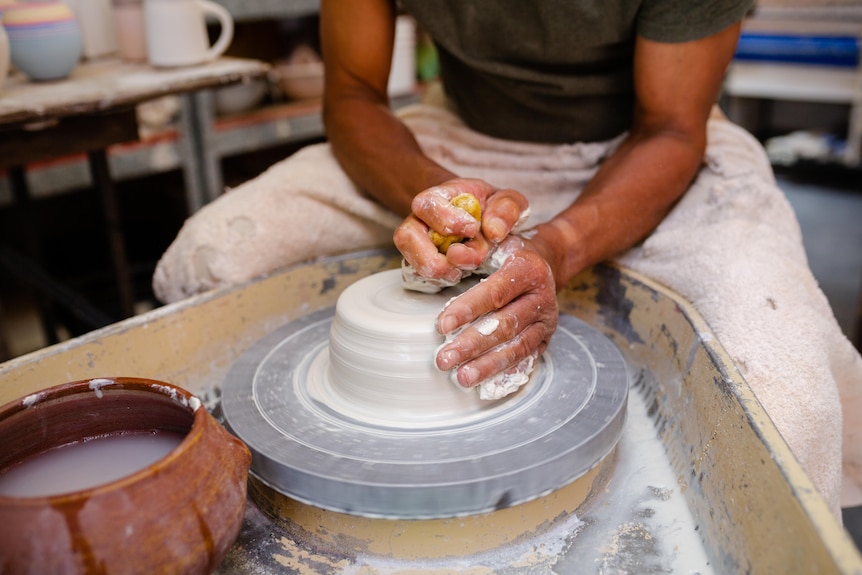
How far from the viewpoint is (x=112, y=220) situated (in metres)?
2.00

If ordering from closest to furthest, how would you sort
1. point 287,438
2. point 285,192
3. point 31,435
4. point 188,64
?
point 31,435
point 287,438
point 285,192
point 188,64

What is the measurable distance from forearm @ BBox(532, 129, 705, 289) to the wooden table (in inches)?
39.1

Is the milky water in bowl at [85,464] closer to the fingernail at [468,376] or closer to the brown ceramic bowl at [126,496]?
the brown ceramic bowl at [126,496]

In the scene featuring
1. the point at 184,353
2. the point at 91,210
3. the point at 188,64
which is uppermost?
the point at 188,64

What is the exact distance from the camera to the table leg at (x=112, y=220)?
193cm

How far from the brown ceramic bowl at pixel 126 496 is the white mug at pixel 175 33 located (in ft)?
4.38

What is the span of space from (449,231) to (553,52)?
0.62 metres

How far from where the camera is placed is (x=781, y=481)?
0.63 m

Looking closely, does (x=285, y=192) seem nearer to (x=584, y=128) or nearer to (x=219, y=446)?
(x=584, y=128)

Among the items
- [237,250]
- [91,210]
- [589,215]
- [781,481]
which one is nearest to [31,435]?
[237,250]

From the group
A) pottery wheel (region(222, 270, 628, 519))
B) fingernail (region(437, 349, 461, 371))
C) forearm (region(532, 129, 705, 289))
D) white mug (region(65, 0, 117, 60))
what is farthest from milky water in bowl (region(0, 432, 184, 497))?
white mug (region(65, 0, 117, 60))

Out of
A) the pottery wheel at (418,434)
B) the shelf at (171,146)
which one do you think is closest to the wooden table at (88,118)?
the shelf at (171,146)

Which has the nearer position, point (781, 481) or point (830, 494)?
point (781, 481)

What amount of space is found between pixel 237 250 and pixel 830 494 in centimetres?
96
